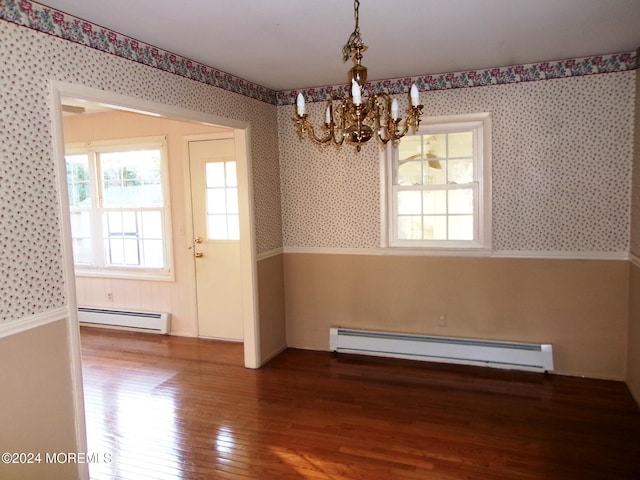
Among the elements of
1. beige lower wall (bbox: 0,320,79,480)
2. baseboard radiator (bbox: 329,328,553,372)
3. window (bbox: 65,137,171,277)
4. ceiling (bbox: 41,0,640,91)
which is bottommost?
baseboard radiator (bbox: 329,328,553,372)

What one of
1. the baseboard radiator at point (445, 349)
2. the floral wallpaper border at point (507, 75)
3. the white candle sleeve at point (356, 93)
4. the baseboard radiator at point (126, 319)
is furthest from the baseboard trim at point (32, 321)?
the baseboard radiator at point (126, 319)

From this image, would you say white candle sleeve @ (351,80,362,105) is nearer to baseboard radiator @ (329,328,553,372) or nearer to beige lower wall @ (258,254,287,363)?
beige lower wall @ (258,254,287,363)

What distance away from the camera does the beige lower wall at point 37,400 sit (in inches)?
90.7

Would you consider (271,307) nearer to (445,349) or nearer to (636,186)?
(445,349)

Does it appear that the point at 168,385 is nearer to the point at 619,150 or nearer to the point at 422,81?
the point at 422,81

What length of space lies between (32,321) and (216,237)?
2.81 metres

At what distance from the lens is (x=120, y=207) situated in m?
5.66

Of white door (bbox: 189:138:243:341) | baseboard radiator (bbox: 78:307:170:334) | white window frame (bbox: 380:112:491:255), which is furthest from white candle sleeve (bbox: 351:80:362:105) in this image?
baseboard radiator (bbox: 78:307:170:334)

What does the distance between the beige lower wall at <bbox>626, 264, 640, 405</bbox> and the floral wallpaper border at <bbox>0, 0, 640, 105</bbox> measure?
5.33 feet

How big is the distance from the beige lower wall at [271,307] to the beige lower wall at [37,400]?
2.10m

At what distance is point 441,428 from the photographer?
3230 mm

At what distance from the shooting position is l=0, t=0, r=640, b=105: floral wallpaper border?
246cm

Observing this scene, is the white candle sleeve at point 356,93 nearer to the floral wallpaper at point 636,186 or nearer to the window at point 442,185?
the window at point 442,185

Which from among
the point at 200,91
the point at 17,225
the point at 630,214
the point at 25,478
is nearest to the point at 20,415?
the point at 25,478
